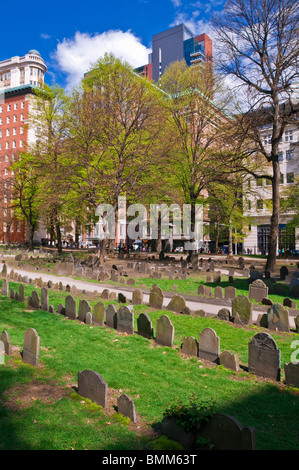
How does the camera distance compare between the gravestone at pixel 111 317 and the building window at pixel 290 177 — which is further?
the building window at pixel 290 177

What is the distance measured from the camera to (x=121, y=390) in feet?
17.1

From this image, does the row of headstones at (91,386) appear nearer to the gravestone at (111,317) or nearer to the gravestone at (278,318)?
the gravestone at (111,317)

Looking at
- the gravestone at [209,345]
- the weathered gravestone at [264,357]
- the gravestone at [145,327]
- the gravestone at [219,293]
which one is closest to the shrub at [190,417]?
the weathered gravestone at [264,357]

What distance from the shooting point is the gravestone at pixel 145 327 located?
7.67m

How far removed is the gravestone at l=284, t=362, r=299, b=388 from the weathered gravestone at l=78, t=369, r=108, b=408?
9.95 feet

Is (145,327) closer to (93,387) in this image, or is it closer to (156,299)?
(156,299)

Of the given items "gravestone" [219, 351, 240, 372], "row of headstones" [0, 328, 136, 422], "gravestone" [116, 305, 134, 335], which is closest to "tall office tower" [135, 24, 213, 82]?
"gravestone" [116, 305, 134, 335]

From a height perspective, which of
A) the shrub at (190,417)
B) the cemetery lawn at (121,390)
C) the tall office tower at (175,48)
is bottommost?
the cemetery lawn at (121,390)

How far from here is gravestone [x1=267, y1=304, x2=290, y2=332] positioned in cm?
799

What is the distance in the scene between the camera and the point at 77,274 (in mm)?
18531

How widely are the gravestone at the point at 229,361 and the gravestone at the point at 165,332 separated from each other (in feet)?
4.18

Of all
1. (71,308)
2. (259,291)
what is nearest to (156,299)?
(71,308)
